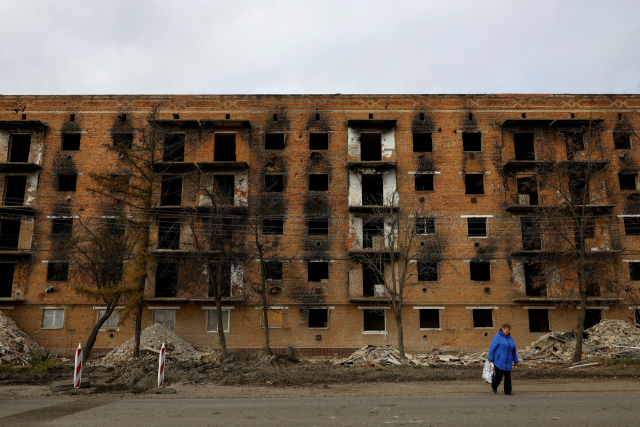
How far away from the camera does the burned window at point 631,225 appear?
28969 millimetres

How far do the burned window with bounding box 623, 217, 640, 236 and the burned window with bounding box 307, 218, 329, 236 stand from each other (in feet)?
59.9

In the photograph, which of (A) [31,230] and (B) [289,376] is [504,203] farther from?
(A) [31,230]

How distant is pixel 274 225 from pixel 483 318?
1443 centimetres

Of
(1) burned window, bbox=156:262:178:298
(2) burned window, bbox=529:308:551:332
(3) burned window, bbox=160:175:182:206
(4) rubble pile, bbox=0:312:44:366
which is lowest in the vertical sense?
(4) rubble pile, bbox=0:312:44:366

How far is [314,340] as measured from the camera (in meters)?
28.0

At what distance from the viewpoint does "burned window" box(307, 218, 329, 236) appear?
29.4 meters

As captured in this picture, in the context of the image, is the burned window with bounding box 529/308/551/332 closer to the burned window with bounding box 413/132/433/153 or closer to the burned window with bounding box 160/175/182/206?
the burned window with bounding box 413/132/433/153

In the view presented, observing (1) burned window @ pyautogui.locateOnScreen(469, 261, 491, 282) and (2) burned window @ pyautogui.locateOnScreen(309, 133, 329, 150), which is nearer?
(1) burned window @ pyautogui.locateOnScreen(469, 261, 491, 282)

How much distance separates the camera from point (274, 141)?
31500 mm

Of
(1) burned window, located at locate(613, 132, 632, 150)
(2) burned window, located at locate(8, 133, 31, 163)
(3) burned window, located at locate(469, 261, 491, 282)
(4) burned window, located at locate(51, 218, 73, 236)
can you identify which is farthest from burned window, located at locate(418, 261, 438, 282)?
(2) burned window, located at locate(8, 133, 31, 163)

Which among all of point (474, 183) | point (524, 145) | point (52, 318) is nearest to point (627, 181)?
point (524, 145)

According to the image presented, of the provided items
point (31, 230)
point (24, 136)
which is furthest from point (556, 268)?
point (24, 136)

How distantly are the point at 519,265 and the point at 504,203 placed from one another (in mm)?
3878

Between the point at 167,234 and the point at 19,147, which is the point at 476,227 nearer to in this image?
the point at 167,234
